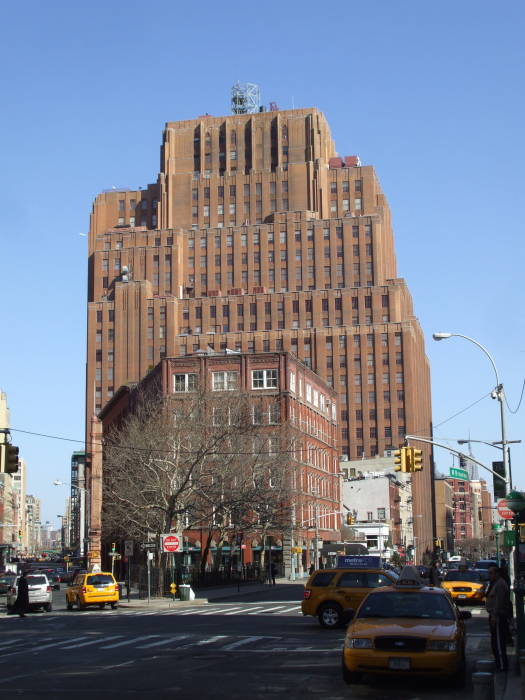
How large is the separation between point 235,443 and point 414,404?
79464mm

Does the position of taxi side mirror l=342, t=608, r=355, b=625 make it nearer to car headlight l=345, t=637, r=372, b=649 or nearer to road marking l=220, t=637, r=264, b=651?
road marking l=220, t=637, r=264, b=651

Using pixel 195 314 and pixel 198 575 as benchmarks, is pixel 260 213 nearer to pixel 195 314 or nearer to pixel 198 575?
pixel 195 314

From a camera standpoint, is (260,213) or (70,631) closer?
(70,631)

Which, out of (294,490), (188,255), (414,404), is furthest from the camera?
(188,255)

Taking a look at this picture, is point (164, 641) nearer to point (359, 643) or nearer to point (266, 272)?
point (359, 643)

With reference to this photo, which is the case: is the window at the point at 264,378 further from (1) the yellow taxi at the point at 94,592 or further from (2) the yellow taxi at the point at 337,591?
(2) the yellow taxi at the point at 337,591

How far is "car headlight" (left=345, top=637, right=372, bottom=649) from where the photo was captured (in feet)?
48.1

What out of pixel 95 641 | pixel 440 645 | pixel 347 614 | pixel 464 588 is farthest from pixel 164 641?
pixel 464 588

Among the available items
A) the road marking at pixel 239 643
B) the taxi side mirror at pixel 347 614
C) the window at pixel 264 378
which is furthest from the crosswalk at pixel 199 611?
the window at pixel 264 378

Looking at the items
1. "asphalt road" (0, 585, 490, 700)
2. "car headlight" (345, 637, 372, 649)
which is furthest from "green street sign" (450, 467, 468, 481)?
"car headlight" (345, 637, 372, 649)

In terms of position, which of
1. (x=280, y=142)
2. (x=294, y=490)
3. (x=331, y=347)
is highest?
(x=280, y=142)

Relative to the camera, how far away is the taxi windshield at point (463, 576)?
124 feet

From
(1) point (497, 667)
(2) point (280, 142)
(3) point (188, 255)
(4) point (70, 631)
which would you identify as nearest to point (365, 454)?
(3) point (188, 255)

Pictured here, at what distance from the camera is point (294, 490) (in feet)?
220
